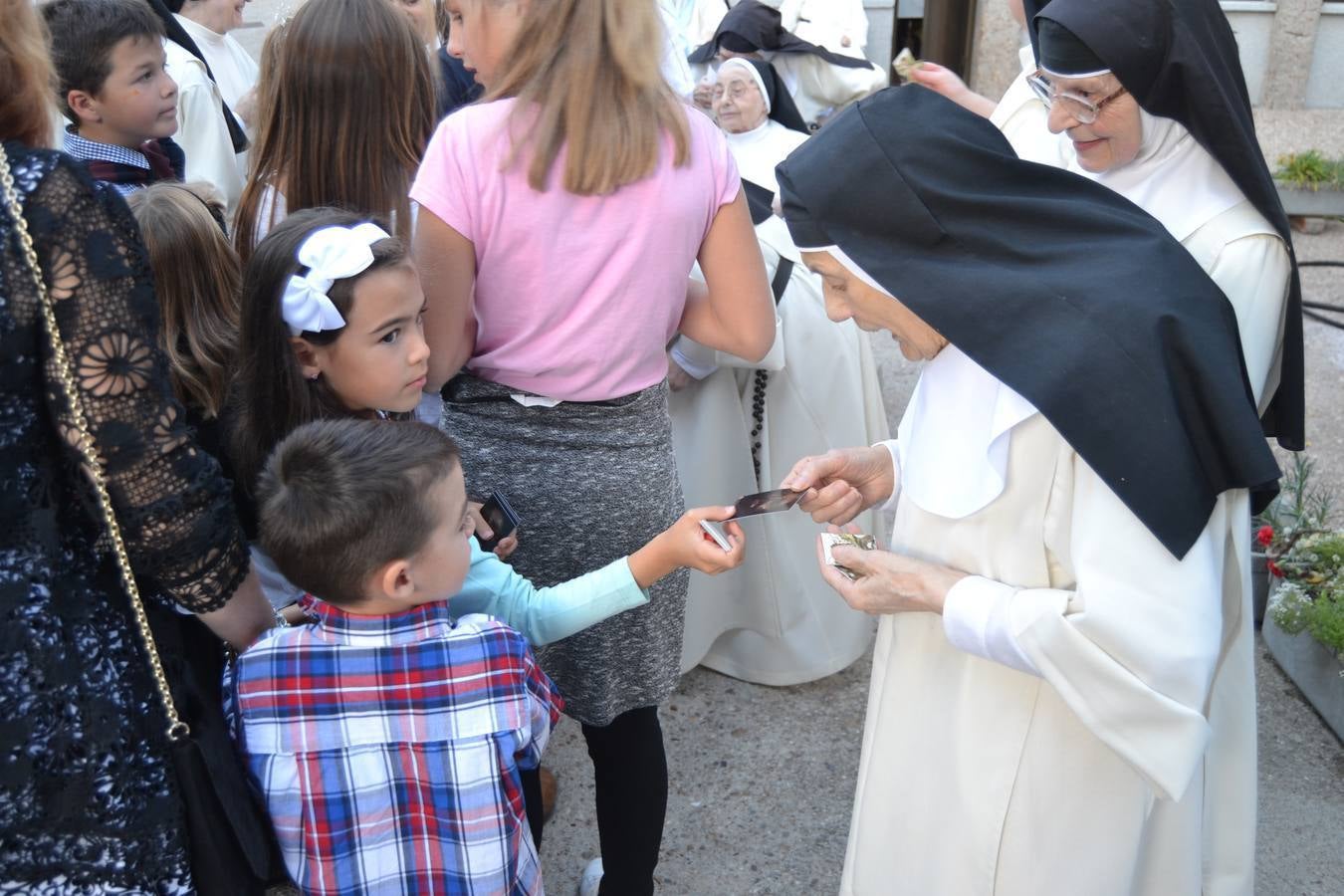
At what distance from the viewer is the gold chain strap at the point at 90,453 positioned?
1.27 m

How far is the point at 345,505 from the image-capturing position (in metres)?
1.60

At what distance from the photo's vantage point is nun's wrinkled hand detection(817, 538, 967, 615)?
5.86 feet

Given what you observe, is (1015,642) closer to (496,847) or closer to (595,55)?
(496,847)

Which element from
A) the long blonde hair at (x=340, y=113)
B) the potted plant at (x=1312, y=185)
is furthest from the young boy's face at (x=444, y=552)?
the potted plant at (x=1312, y=185)

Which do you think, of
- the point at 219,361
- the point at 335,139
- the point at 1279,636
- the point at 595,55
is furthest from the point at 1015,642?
the point at 1279,636

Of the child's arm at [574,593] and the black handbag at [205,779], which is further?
the child's arm at [574,593]

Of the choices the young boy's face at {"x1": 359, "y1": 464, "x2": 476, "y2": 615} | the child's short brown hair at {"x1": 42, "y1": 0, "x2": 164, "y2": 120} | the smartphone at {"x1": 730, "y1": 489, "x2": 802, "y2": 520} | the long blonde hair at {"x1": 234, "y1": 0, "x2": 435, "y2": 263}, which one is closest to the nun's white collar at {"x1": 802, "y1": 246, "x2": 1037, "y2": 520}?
the smartphone at {"x1": 730, "y1": 489, "x2": 802, "y2": 520}

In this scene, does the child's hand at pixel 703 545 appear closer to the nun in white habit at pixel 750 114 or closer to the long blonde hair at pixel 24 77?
the long blonde hair at pixel 24 77

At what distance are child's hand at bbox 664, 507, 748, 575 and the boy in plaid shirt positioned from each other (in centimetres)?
32

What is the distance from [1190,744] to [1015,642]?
27cm

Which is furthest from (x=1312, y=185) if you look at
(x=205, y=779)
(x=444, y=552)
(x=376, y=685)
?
(x=205, y=779)

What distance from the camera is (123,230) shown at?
4.41 feet

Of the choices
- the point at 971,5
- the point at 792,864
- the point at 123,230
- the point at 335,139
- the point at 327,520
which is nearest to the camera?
the point at 123,230

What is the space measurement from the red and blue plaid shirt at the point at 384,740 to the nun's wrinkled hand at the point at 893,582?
55cm
